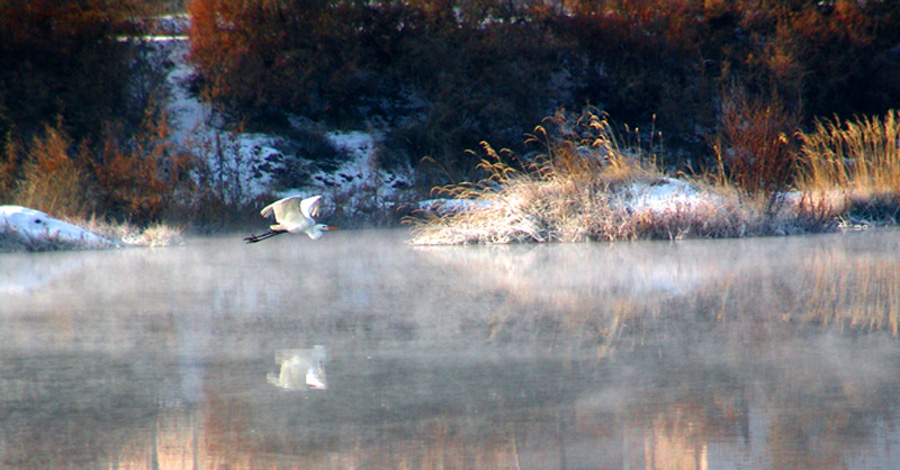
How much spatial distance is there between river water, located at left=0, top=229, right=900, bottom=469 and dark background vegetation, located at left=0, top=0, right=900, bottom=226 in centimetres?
892

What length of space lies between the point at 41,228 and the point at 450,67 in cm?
938

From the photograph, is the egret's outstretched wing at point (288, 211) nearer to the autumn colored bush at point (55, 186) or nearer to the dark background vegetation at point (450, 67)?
the autumn colored bush at point (55, 186)

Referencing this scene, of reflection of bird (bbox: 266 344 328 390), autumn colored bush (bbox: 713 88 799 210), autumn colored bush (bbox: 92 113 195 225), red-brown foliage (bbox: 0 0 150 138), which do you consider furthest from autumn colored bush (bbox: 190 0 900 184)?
reflection of bird (bbox: 266 344 328 390)

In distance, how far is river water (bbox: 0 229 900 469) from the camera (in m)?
2.86

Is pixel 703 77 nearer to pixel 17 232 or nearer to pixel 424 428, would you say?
pixel 17 232

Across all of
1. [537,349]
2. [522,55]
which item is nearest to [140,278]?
[537,349]

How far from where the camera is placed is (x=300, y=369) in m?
4.07

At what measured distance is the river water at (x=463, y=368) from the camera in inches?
113

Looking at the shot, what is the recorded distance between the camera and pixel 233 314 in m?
5.73

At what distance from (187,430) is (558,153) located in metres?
9.21

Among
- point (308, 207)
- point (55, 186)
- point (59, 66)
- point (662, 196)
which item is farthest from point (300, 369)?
point (59, 66)

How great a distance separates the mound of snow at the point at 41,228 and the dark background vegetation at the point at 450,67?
3.43 metres

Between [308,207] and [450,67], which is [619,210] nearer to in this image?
[308,207]

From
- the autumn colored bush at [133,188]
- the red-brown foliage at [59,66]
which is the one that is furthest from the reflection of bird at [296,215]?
the red-brown foliage at [59,66]
